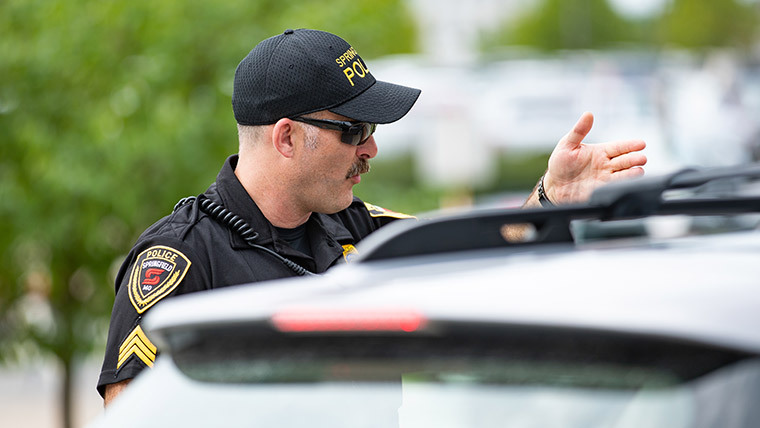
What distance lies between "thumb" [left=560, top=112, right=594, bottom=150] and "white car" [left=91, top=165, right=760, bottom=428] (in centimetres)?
107

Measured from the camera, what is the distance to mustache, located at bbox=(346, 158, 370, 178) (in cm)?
316

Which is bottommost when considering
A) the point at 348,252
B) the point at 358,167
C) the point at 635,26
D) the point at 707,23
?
the point at 635,26

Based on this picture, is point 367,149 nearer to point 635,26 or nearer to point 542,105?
point 542,105

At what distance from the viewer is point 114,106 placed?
5750 millimetres

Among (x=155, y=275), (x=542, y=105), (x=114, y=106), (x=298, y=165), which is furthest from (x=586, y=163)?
(x=542, y=105)

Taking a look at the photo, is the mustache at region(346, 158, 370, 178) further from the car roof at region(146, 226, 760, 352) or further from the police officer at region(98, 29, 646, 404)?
the car roof at region(146, 226, 760, 352)

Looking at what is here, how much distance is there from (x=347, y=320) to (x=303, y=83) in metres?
1.45

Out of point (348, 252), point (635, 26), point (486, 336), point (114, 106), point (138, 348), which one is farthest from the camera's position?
point (635, 26)

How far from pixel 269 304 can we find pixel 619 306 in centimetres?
59

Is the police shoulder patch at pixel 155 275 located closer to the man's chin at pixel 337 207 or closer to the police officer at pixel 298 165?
the police officer at pixel 298 165

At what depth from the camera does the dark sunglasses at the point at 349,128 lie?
10.0ft

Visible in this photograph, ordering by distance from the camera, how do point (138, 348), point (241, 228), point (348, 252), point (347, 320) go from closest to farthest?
point (347, 320)
point (138, 348)
point (241, 228)
point (348, 252)

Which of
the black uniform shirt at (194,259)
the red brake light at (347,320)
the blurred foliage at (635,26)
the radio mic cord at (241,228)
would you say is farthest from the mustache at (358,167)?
the blurred foliage at (635,26)

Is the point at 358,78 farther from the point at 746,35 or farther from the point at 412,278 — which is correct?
the point at 746,35
